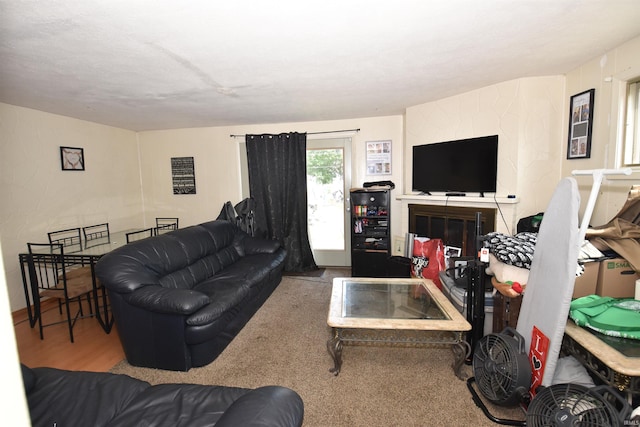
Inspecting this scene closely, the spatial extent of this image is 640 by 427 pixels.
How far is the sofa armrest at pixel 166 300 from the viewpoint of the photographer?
6.98 feet

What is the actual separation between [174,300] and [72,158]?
298 cm

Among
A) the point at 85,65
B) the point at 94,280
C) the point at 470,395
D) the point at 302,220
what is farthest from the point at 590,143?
the point at 94,280

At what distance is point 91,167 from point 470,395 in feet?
16.1

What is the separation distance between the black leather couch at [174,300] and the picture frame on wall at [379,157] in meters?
2.26

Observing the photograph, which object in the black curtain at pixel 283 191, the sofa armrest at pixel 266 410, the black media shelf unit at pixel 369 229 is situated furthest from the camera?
the black curtain at pixel 283 191

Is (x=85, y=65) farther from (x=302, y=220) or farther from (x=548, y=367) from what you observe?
(x=548, y=367)

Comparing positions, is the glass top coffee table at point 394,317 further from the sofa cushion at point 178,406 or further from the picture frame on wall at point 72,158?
the picture frame on wall at point 72,158

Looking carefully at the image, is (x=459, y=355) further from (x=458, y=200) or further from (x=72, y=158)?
(x=72, y=158)

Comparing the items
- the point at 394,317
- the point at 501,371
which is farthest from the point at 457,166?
the point at 501,371

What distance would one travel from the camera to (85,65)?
88.8 inches

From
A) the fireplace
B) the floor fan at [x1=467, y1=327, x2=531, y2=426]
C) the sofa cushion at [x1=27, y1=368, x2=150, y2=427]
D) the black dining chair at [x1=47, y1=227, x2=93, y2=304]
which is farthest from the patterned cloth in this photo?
the black dining chair at [x1=47, y1=227, x2=93, y2=304]

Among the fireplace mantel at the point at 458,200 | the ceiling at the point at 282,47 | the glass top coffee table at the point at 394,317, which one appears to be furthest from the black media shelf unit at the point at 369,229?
the ceiling at the point at 282,47

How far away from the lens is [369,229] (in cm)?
423

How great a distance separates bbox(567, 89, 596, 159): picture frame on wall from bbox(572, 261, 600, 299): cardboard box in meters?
1.11
